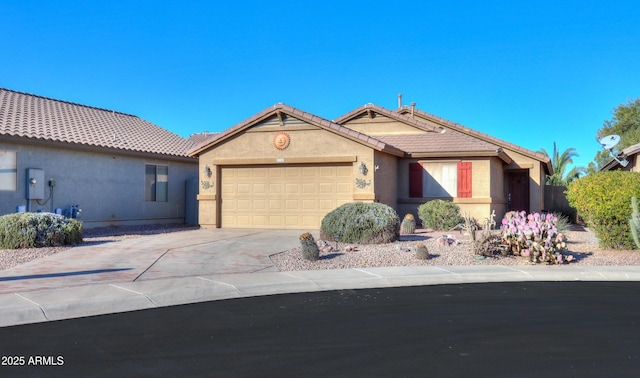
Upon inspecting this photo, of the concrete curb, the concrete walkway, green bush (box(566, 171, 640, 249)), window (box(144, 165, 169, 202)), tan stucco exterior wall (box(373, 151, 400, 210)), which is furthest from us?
window (box(144, 165, 169, 202))

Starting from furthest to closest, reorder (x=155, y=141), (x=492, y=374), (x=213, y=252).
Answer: (x=155, y=141), (x=213, y=252), (x=492, y=374)

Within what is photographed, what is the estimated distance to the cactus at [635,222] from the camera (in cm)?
1276

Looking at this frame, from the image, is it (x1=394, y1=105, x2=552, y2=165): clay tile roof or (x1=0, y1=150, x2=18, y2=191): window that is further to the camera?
(x1=394, y1=105, x2=552, y2=165): clay tile roof

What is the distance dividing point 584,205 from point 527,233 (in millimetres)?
2770

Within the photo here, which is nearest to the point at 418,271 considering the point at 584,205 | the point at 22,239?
the point at 584,205

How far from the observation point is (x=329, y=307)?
7820mm

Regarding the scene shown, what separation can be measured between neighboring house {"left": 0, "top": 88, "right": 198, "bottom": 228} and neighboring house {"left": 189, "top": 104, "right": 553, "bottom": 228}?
260 centimetres

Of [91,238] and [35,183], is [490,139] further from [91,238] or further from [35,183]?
[35,183]

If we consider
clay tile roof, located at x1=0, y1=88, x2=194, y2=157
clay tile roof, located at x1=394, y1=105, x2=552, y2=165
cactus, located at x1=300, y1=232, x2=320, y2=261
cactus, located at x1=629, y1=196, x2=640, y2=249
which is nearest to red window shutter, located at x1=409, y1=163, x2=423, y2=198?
clay tile roof, located at x1=394, y1=105, x2=552, y2=165

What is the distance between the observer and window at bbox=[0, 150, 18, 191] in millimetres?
16141

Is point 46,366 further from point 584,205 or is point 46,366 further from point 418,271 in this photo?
point 584,205

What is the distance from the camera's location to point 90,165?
62.1 feet

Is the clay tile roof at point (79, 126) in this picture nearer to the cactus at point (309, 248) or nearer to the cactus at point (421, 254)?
the cactus at point (309, 248)

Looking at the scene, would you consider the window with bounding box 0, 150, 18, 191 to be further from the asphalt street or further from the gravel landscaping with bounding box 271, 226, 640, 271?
the asphalt street
